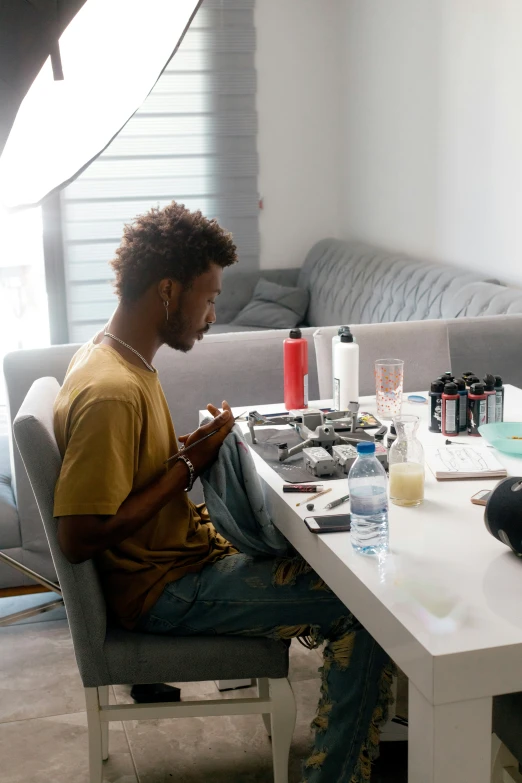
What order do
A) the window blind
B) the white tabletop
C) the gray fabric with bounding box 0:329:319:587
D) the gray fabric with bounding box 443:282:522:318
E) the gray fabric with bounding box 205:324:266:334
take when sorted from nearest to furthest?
the white tabletop → the gray fabric with bounding box 0:329:319:587 → the gray fabric with bounding box 443:282:522:318 → the gray fabric with bounding box 205:324:266:334 → the window blind

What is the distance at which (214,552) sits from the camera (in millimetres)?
1632

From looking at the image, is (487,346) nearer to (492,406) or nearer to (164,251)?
(492,406)

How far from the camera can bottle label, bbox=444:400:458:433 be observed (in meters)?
1.86

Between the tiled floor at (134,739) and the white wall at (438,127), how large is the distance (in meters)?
2.08

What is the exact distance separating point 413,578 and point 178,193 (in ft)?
15.4

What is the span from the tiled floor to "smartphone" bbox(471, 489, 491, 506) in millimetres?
671

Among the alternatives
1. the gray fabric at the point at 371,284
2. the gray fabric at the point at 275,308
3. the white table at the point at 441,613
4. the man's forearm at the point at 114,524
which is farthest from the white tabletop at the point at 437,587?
the gray fabric at the point at 275,308

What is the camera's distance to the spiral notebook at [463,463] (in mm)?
1601

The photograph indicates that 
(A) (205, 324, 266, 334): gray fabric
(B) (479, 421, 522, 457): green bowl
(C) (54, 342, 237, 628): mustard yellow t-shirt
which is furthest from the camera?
(A) (205, 324, 266, 334): gray fabric

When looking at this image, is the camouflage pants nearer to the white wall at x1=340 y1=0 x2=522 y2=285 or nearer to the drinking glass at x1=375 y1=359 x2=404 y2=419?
the drinking glass at x1=375 y1=359 x2=404 y2=419

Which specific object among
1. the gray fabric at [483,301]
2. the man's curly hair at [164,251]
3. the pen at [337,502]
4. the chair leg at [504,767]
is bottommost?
the chair leg at [504,767]

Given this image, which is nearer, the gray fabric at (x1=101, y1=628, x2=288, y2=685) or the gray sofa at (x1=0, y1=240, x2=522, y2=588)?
the gray fabric at (x1=101, y1=628, x2=288, y2=685)

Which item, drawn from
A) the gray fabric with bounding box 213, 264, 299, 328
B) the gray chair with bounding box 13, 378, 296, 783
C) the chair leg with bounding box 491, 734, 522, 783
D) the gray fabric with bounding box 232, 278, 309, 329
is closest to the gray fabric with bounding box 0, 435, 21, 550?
the gray chair with bounding box 13, 378, 296, 783

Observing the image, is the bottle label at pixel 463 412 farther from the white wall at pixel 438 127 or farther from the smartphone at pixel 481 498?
the white wall at pixel 438 127
